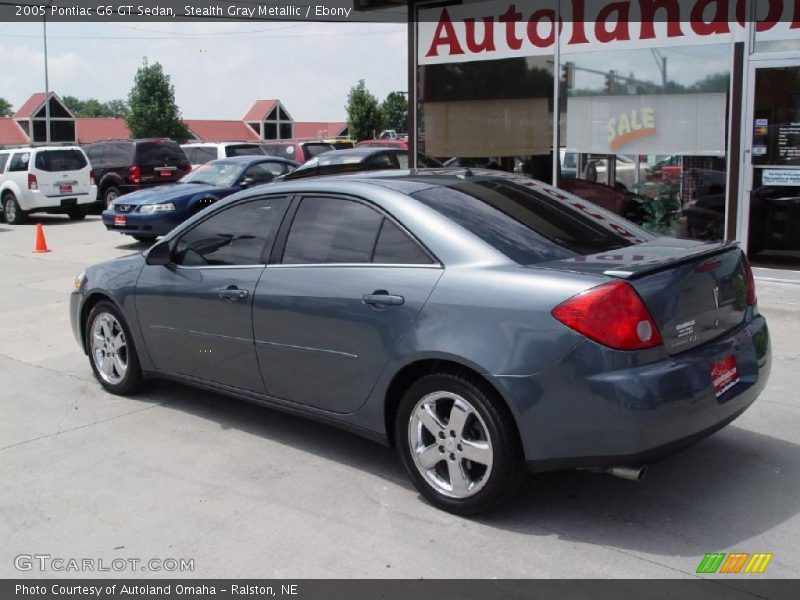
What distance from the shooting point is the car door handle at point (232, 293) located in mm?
4996

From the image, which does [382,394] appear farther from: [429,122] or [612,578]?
[429,122]

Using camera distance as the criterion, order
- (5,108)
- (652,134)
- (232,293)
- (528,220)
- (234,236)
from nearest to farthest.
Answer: (528,220), (232,293), (234,236), (652,134), (5,108)

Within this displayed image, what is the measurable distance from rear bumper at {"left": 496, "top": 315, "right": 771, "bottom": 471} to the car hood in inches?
439

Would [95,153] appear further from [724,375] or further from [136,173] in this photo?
[724,375]

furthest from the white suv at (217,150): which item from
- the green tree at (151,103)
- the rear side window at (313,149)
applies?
the green tree at (151,103)

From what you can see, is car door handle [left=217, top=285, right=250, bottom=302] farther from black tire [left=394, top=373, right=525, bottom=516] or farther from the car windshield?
the car windshield

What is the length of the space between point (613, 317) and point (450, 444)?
3.32ft

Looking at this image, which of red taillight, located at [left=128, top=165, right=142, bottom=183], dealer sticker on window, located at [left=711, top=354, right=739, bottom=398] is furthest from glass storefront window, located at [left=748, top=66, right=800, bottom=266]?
red taillight, located at [left=128, top=165, right=142, bottom=183]

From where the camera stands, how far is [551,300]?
12.3ft

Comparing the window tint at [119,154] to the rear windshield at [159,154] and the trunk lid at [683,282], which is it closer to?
the rear windshield at [159,154]

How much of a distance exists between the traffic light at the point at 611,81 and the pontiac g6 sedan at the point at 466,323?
6230mm

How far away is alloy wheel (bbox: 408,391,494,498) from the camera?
400 centimetres

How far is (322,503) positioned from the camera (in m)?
4.35

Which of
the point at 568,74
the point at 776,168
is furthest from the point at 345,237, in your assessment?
the point at 568,74
